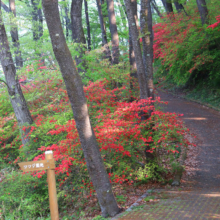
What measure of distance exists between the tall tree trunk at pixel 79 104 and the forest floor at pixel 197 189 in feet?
1.96

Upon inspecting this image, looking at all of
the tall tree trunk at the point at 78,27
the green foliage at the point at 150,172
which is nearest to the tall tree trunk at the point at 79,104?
the green foliage at the point at 150,172

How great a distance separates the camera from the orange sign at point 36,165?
131 inches

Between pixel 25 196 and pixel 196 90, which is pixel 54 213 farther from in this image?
pixel 196 90

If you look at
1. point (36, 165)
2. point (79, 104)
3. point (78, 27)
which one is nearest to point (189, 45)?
point (78, 27)

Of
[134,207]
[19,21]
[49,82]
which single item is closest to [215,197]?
[134,207]

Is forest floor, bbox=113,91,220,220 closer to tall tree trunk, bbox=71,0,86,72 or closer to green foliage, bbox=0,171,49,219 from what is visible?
green foliage, bbox=0,171,49,219

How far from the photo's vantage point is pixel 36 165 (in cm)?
336

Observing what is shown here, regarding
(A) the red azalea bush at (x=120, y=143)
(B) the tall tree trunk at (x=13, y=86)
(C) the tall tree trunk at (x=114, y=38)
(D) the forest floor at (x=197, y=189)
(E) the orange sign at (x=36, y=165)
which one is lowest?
(D) the forest floor at (x=197, y=189)

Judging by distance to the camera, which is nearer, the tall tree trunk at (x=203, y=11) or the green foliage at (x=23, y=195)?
the green foliage at (x=23, y=195)

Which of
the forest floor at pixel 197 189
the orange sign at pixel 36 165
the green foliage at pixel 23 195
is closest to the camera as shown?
the orange sign at pixel 36 165

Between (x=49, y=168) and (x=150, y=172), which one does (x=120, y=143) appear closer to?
(x=150, y=172)

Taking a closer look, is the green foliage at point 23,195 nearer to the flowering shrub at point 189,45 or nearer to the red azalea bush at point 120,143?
the red azalea bush at point 120,143

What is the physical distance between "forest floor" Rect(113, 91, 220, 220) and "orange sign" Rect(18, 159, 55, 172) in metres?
2.16

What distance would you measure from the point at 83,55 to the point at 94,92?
2960 millimetres
